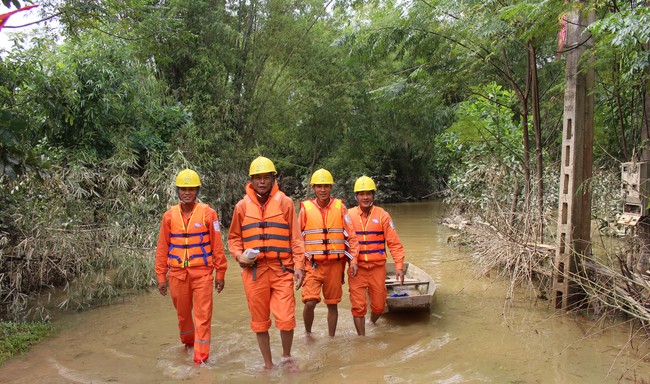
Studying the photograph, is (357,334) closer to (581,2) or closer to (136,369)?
(136,369)

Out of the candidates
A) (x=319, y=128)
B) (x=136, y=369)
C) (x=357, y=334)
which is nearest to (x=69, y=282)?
(x=136, y=369)

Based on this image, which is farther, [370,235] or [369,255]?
[370,235]

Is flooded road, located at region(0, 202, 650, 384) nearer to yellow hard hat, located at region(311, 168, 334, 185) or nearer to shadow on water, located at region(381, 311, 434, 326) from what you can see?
shadow on water, located at region(381, 311, 434, 326)

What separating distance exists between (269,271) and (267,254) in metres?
0.18

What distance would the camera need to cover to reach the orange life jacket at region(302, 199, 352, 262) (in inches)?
225

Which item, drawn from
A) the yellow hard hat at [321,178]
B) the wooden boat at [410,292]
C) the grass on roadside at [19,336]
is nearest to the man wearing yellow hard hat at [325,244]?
the yellow hard hat at [321,178]

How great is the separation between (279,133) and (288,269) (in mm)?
15102

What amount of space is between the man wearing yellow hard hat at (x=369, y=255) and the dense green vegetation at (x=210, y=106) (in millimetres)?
2367

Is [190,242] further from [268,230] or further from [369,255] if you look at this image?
[369,255]

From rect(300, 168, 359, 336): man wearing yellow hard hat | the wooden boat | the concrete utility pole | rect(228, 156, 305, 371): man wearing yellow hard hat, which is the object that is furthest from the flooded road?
the concrete utility pole

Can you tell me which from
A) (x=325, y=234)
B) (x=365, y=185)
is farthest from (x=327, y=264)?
(x=365, y=185)

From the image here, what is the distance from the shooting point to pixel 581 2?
5.44 m

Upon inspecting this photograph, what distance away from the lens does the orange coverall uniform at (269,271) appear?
4.86m

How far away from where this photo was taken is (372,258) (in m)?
5.98
